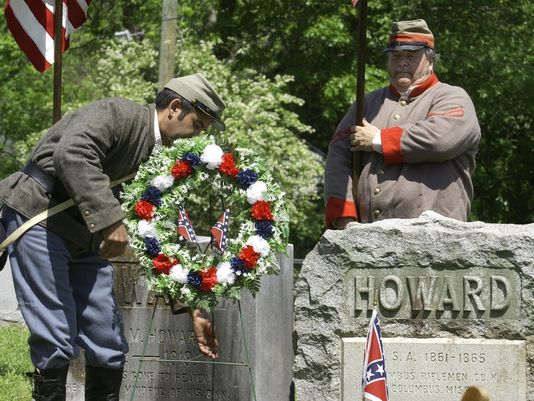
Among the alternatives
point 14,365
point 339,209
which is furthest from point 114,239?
point 14,365

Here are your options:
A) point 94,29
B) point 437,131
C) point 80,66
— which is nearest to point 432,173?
point 437,131

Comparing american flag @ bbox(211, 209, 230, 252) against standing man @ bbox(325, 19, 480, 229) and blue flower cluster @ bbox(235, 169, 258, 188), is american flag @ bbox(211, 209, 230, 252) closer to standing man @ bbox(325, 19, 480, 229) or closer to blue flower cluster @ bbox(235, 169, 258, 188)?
blue flower cluster @ bbox(235, 169, 258, 188)

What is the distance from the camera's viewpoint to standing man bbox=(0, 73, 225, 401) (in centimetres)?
603

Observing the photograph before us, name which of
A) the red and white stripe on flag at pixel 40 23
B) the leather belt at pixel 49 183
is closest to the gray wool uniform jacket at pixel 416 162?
the leather belt at pixel 49 183

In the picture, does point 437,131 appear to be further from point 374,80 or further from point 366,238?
point 374,80

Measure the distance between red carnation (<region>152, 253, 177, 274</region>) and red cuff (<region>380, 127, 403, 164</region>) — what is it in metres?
1.42

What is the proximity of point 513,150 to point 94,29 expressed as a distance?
9.78 m

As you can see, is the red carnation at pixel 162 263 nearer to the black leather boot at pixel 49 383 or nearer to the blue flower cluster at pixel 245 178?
the blue flower cluster at pixel 245 178

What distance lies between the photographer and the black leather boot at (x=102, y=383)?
6.46 metres

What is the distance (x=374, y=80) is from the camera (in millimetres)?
21719

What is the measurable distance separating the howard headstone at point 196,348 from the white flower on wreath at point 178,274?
1580 millimetres

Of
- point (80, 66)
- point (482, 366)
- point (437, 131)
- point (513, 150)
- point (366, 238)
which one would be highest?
point (80, 66)

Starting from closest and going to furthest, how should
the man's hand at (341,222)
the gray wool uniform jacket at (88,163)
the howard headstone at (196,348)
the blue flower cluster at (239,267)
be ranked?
the gray wool uniform jacket at (88,163)
the blue flower cluster at (239,267)
the man's hand at (341,222)
the howard headstone at (196,348)

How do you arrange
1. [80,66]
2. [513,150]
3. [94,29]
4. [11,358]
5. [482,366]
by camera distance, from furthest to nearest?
1. [94,29]
2. [80,66]
3. [513,150]
4. [11,358]
5. [482,366]
